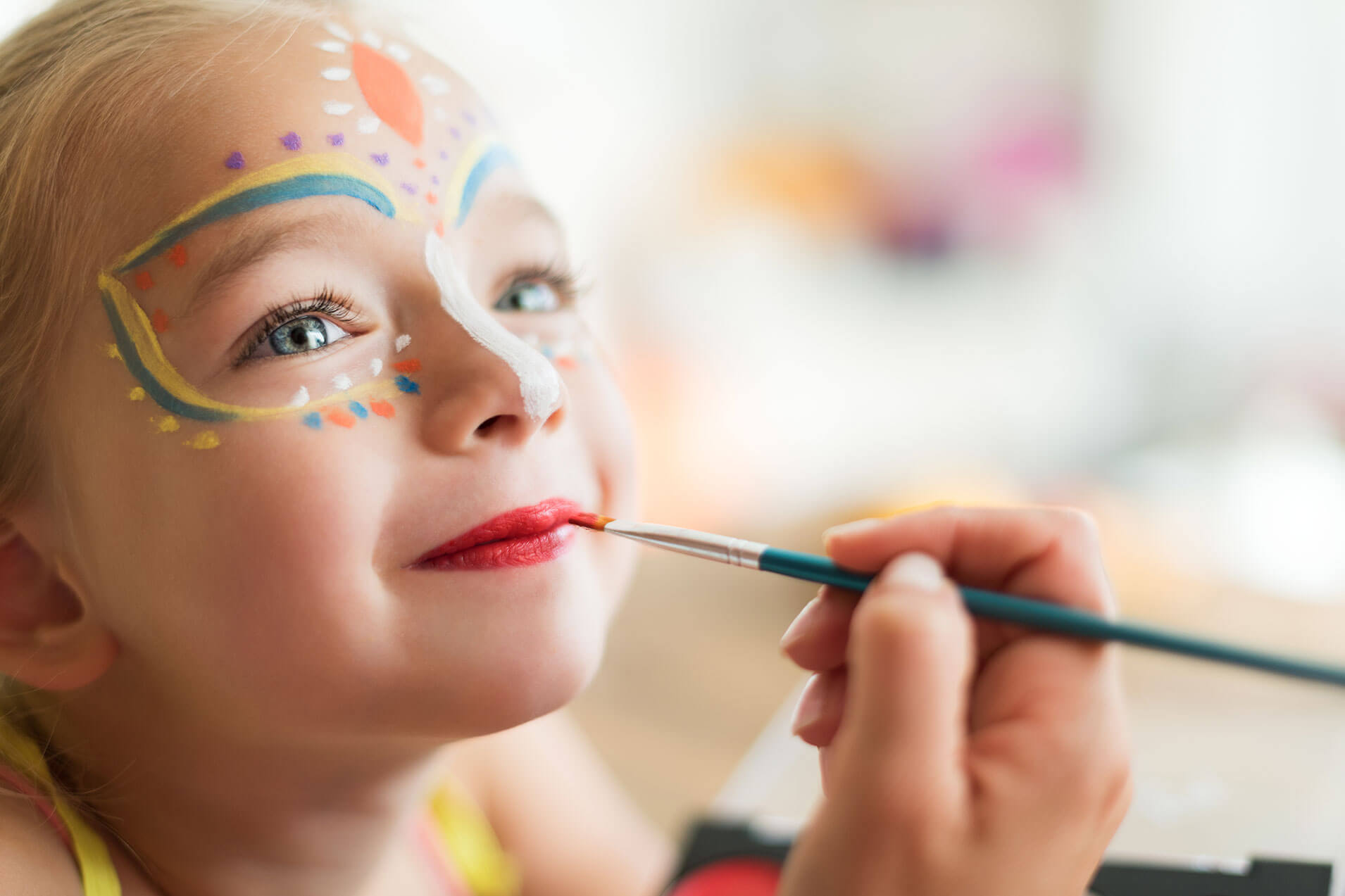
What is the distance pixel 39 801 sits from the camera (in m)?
0.61

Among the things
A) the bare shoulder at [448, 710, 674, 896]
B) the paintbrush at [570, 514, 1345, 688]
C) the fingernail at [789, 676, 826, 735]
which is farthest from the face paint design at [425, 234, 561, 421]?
the bare shoulder at [448, 710, 674, 896]

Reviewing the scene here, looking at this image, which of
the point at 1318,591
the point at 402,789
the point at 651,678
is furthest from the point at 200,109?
the point at 1318,591

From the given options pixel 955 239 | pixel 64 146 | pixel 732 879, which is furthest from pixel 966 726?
pixel 955 239

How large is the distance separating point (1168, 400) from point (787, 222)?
→ 3.22ft

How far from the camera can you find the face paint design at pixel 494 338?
0.56 m

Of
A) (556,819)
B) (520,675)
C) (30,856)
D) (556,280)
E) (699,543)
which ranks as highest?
(556,280)

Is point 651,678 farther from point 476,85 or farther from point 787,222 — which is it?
point 787,222

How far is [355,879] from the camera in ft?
2.39

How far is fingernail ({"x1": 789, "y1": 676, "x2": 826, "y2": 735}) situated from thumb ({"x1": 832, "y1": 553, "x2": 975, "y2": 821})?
0.10 meters

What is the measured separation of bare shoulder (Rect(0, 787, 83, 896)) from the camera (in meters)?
A: 0.55

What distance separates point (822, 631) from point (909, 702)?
10 centimetres

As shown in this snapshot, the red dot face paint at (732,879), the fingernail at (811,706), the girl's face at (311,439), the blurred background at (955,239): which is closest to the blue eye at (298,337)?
the girl's face at (311,439)

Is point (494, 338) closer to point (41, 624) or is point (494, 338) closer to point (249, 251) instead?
point (249, 251)

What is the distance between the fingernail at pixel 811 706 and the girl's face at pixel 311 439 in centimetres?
13
